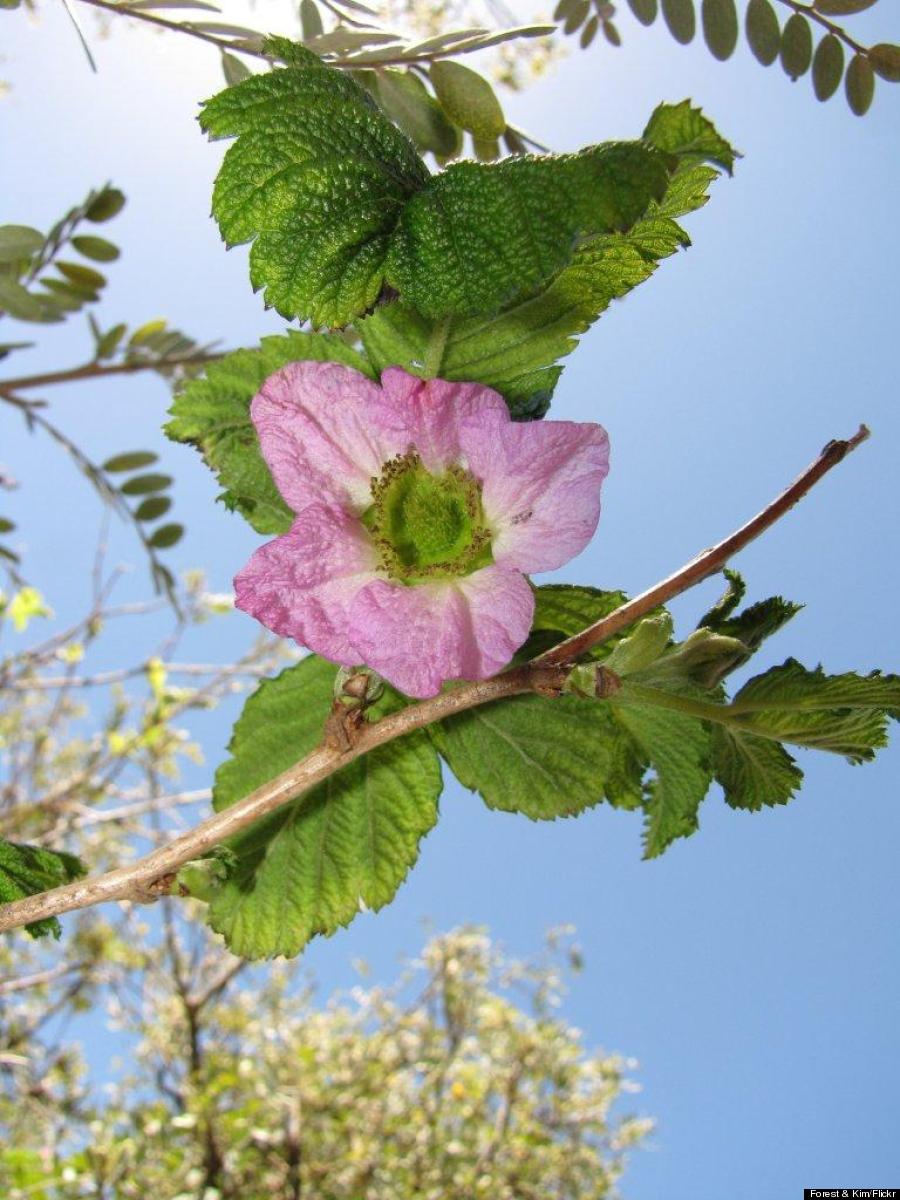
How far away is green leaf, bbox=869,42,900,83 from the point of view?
0.83 meters

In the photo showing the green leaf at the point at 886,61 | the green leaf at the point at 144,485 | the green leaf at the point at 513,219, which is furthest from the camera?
the green leaf at the point at 144,485

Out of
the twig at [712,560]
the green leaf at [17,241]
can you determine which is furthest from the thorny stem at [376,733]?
the green leaf at [17,241]

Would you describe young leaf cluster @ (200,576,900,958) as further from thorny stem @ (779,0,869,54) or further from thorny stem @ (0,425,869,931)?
thorny stem @ (779,0,869,54)

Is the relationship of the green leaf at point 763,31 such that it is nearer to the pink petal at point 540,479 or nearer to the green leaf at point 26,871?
the pink petal at point 540,479

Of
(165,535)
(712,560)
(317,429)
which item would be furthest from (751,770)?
(165,535)

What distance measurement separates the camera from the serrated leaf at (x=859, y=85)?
0.86 metres

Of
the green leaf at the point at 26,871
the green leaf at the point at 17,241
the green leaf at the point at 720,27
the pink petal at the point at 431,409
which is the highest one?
the green leaf at the point at 17,241

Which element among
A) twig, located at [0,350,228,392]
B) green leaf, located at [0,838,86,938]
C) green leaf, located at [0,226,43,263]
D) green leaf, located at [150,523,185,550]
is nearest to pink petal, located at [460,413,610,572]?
green leaf, located at [0,838,86,938]

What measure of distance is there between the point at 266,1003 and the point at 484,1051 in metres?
0.86

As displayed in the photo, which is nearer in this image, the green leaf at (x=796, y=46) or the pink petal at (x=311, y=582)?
the pink petal at (x=311, y=582)

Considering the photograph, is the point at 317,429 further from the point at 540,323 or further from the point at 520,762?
the point at 520,762

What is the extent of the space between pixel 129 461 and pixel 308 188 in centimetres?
120

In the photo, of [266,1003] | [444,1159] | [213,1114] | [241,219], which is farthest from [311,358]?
[266,1003]

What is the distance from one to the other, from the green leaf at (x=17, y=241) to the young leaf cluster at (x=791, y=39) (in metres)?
0.54
